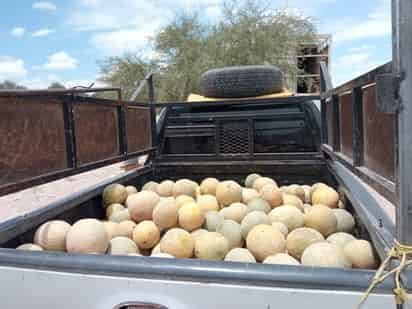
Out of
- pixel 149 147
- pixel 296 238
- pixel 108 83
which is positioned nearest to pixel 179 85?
pixel 108 83

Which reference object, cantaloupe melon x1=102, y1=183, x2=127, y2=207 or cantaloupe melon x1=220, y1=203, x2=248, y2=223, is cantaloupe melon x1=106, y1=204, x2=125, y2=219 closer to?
cantaloupe melon x1=102, y1=183, x2=127, y2=207

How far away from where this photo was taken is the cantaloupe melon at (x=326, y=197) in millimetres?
2434

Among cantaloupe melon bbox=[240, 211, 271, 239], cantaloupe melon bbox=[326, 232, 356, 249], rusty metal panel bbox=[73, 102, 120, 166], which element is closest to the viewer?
cantaloupe melon bbox=[326, 232, 356, 249]

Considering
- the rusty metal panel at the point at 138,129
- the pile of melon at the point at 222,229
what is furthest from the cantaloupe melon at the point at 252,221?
the rusty metal panel at the point at 138,129

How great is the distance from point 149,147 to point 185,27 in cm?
1477

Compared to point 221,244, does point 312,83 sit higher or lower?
higher

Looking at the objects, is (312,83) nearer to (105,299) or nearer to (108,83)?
(108,83)

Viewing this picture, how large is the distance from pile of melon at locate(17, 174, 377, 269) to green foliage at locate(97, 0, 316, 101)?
13953 mm

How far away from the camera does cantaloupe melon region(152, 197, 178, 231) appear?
7.08 ft

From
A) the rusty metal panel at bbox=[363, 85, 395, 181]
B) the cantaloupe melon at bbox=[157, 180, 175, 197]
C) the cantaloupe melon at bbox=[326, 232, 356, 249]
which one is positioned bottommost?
the cantaloupe melon at bbox=[326, 232, 356, 249]

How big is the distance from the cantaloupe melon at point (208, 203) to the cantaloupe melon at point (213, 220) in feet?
0.64

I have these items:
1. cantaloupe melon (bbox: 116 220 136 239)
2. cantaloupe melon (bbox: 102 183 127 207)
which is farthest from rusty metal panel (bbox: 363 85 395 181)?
cantaloupe melon (bbox: 102 183 127 207)

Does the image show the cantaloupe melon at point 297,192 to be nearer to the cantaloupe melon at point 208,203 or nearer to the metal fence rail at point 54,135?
the cantaloupe melon at point 208,203

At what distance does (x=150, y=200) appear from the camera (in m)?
2.32
